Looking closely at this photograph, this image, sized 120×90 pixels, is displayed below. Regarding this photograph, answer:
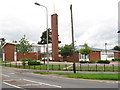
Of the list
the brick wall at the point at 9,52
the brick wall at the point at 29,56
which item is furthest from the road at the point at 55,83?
the brick wall at the point at 29,56

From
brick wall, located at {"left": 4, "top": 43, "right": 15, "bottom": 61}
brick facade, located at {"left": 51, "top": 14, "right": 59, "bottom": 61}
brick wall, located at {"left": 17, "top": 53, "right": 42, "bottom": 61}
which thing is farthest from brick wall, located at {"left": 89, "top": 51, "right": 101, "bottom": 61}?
brick wall, located at {"left": 4, "top": 43, "right": 15, "bottom": 61}

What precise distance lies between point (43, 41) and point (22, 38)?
48835 mm

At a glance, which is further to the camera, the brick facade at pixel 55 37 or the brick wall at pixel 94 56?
the brick wall at pixel 94 56

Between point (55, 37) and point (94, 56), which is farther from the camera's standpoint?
point (94, 56)

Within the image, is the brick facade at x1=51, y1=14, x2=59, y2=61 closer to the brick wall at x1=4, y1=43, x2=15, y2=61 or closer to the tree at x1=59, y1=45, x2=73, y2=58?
the tree at x1=59, y1=45, x2=73, y2=58

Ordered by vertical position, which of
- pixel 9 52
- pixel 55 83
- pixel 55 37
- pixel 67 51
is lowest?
pixel 55 83

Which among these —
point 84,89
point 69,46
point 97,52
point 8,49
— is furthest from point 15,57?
point 84,89

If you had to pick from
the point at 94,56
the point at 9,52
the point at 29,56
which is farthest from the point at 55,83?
the point at 29,56

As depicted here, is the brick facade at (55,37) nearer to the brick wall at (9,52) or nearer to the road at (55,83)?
the brick wall at (9,52)

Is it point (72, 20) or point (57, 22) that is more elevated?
point (57, 22)

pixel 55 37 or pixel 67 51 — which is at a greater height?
pixel 55 37

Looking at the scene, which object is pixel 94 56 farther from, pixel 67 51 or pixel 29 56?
pixel 29 56

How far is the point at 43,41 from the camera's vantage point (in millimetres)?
111875

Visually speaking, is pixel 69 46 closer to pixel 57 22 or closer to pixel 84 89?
pixel 57 22
